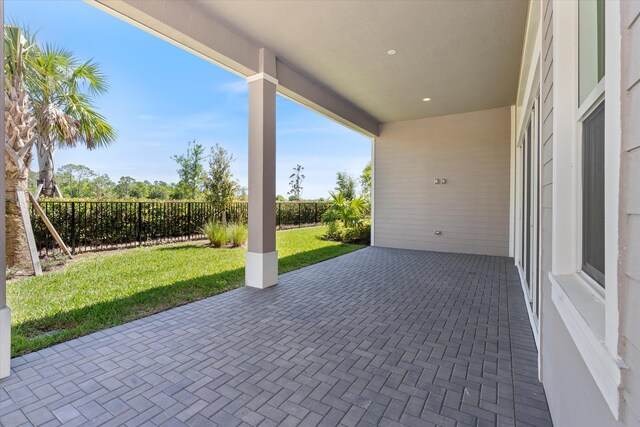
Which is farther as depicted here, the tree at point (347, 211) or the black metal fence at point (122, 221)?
the tree at point (347, 211)

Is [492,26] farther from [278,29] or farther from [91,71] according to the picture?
[91,71]

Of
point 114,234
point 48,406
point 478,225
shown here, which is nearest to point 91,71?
point 114,234

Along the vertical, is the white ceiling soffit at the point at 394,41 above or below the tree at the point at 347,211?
above

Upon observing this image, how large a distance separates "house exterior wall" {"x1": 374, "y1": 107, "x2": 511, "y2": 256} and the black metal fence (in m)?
4.77

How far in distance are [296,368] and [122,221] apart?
23.4 feet

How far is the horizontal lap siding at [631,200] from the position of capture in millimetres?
717

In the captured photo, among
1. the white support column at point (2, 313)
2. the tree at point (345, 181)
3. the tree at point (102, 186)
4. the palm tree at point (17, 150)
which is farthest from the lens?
the tree at point (345, 181)

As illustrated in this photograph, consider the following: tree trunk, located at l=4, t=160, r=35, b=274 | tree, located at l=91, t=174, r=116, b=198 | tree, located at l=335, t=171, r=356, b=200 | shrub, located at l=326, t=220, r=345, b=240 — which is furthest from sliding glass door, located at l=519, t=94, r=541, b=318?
tree, located at l=91, t=174, r=116, b=198

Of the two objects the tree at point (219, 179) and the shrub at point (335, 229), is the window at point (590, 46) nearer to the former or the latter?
the tree at point (219, 179)

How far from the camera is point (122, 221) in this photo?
300 inches

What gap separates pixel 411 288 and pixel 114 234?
23.3 ft

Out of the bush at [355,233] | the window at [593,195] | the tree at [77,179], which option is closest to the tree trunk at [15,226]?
the window at [593,195]

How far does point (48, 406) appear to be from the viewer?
6.46ft

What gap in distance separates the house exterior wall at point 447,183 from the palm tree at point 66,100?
6871 millimetres
